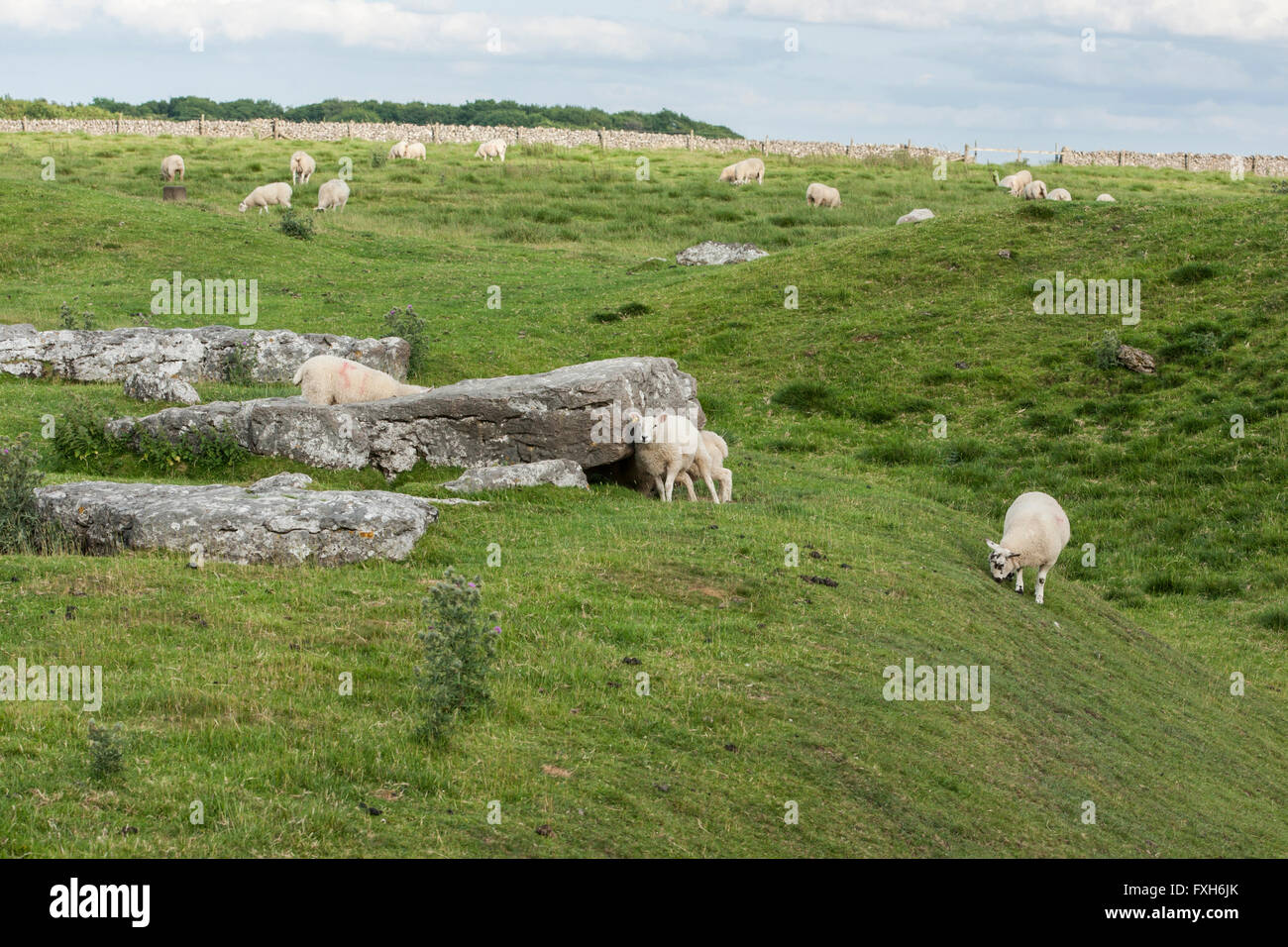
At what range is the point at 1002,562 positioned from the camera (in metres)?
16.2

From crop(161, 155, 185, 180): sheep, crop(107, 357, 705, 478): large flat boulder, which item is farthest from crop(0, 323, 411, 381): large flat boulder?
crop(161, 155, 185, 180): sheep

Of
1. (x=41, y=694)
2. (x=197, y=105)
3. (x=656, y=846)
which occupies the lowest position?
(x=656, y=846)

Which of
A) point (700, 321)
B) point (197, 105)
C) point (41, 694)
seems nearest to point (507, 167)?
point (700, 321)

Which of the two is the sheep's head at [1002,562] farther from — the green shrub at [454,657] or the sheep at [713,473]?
the green shrub at [454,657]

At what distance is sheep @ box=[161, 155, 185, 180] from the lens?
47.2 metres

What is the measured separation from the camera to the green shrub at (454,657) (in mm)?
9000

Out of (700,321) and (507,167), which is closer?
(700,321)

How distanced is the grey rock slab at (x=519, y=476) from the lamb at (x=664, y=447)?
1.05 metres

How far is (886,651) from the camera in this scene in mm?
11867

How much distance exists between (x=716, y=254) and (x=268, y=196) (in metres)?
17.2

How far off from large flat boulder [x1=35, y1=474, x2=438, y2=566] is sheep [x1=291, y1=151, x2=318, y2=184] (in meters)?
38.0

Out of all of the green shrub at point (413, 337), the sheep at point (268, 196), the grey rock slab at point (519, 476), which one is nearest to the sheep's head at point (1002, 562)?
the grey rock slab at point (519, 476)
